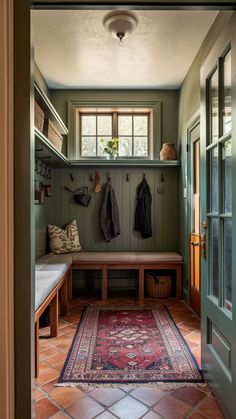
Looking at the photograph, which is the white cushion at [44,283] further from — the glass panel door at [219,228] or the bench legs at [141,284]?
the bench legs at [141,284]

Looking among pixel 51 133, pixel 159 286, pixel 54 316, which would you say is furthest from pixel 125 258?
pixel 51 133

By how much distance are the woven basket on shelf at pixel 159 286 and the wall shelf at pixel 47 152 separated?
77.8 inches

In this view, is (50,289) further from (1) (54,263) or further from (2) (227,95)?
(2) (227,95)

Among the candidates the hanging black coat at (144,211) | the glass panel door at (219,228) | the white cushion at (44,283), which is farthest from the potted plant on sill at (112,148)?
the glass panel door at (219,228)

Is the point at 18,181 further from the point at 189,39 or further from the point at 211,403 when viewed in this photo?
the point at 189,39

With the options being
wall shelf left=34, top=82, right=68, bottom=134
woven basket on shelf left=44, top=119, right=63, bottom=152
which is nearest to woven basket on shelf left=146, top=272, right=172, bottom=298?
woven basket on shelf left=44, top=119, right=63, bottom=152

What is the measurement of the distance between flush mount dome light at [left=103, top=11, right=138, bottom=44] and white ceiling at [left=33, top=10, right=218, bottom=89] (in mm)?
57

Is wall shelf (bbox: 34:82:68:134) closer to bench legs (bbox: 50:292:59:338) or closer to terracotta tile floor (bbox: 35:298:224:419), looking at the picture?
bench legs (bbox: 50:292:59:338)

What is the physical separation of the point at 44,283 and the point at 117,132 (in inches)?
109

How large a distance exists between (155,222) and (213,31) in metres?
2.55

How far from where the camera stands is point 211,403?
1.79m

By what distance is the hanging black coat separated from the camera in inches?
169

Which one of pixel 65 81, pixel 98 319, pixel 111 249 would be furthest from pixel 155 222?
pixel 65 81

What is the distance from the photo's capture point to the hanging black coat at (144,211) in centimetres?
429
